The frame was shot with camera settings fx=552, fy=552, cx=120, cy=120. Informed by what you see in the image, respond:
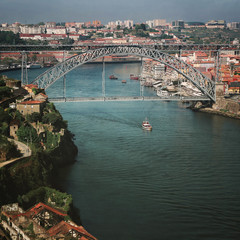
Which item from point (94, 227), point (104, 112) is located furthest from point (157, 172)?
point (104, 112)

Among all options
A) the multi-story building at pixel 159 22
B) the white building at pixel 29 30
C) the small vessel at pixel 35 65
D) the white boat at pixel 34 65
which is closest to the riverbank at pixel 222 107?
the white boat at pixel 34 65

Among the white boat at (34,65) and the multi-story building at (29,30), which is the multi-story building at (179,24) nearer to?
the multi-story building at (29,30)

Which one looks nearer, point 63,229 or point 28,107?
point 63,229

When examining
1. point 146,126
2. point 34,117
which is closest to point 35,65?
point 146,126

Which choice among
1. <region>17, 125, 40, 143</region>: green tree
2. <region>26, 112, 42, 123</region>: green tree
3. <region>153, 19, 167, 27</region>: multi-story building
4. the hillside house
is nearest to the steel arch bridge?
the hillside house

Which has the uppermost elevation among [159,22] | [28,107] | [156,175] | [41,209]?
[159,22]

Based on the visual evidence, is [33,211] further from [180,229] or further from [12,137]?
[12,137]

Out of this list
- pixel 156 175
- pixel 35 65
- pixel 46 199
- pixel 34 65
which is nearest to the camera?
pixel 46 199

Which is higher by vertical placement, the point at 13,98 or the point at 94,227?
the point at 13,98

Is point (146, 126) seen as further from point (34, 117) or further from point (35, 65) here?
point (35, 65)
